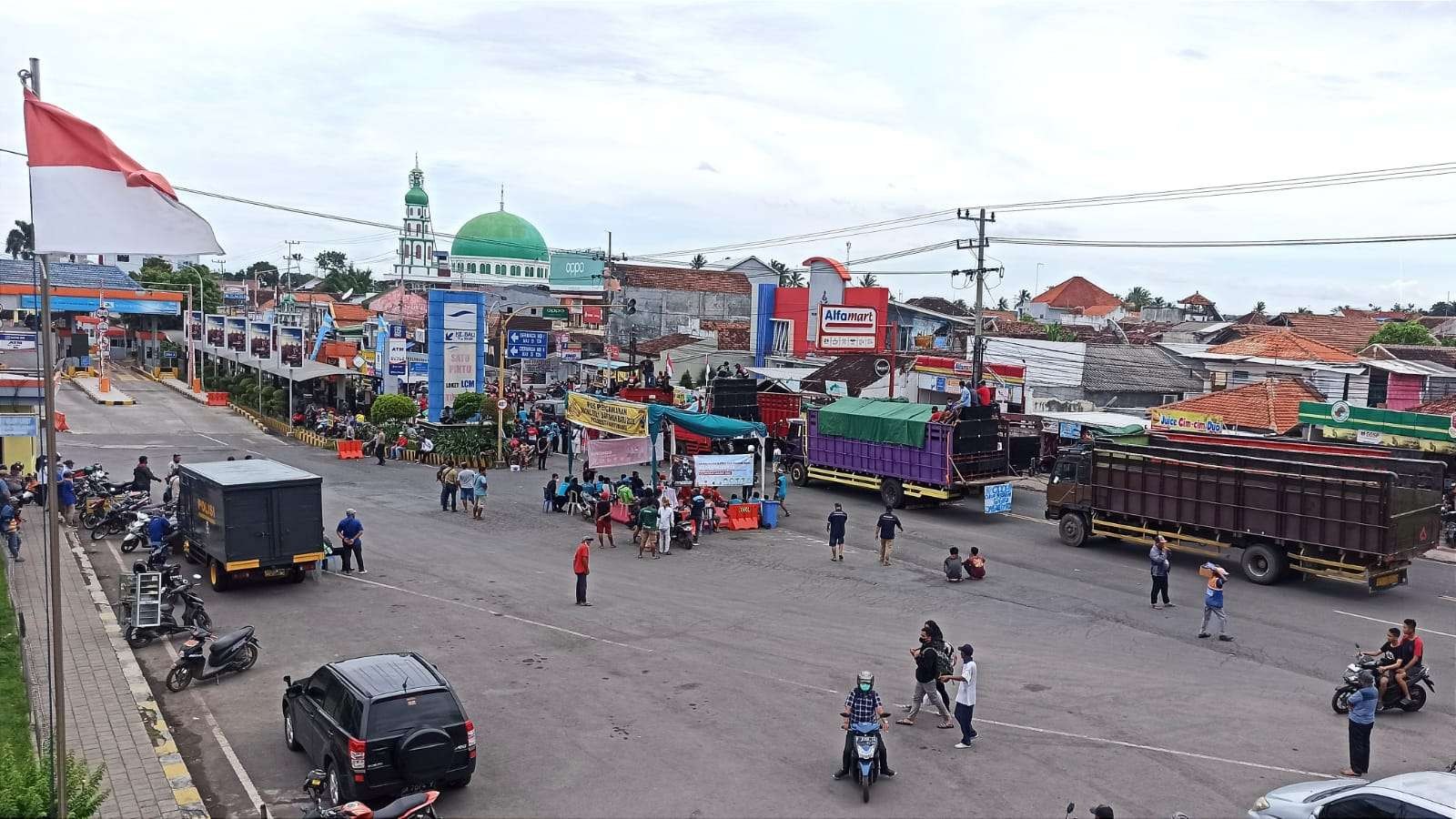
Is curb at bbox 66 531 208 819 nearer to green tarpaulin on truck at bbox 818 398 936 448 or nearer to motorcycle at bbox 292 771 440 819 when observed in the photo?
motorcycle at bbox 292 771 440 819

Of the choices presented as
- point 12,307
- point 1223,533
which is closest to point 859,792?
point 1223,533

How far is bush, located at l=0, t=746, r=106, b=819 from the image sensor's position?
8.64m

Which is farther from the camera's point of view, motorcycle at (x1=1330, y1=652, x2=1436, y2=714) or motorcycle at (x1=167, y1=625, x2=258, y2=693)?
motorcycle at (x1=167, y1=625, x2=258, y2=693)

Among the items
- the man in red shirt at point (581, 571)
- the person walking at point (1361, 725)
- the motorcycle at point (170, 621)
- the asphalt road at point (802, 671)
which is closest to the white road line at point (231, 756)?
the asphalt road at point (802, 671)

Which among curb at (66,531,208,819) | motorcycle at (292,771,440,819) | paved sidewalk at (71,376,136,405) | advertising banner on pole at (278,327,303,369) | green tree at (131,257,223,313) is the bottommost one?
curb at (66,531,208,819)

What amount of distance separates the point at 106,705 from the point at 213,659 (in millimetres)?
1465

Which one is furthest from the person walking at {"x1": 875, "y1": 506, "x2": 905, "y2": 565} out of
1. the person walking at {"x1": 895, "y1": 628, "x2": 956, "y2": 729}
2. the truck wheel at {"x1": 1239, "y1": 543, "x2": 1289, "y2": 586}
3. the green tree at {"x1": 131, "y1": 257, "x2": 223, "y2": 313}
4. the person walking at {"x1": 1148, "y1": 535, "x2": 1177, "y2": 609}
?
the green tree at {"x1": 131, "y1": 257, "x2": 223, "y2": 313}

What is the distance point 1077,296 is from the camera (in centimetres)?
14800

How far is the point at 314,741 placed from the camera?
1126cm

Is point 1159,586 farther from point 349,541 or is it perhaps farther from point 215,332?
point 215,332

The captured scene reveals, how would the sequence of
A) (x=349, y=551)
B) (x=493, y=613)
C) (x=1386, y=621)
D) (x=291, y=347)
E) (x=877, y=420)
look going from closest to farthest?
1. (x=493, y=613)
2. (x=1386, y=621)
3. (x=349, y=551)
4. (x=877, y=420)
5. (x=291, y=347)

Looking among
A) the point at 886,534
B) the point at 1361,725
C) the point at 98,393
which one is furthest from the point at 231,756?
the point at 98,393

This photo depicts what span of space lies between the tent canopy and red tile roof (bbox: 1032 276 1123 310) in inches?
4787

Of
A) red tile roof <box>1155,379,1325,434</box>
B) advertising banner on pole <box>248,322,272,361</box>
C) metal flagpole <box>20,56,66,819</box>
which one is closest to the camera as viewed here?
metal flagpole <box>20,56,66,819</box>
